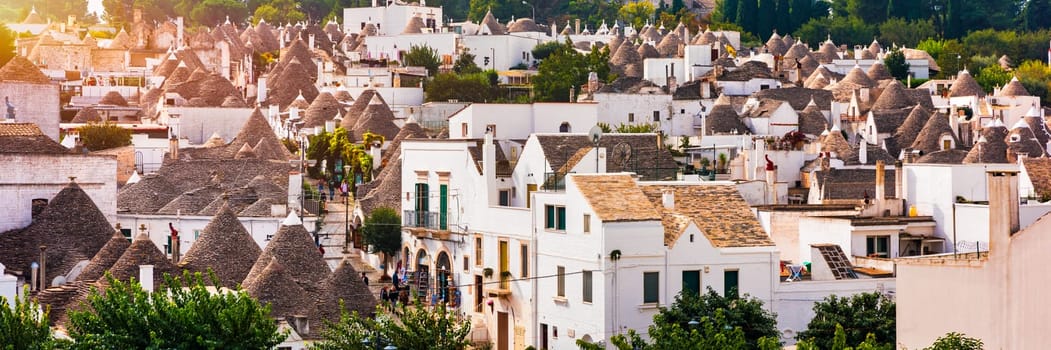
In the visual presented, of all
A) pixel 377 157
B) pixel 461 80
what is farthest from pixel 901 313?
pixel 461 80

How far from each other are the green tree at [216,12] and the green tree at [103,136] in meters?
76.2

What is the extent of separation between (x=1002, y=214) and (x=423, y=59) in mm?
68254

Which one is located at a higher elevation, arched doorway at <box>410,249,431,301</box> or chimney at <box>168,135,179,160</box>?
chimney at <box>168,135,179,160</box>

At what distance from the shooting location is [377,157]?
65750 mm

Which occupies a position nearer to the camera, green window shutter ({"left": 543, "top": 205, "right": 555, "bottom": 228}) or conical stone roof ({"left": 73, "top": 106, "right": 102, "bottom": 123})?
green window shutter ({"left": 543, "top": 205, "right": 555, "bottom": 228})

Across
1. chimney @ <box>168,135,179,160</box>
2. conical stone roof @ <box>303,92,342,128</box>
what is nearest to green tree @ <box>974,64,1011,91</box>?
conical stone roof @ <box>303,92,342,128</box>

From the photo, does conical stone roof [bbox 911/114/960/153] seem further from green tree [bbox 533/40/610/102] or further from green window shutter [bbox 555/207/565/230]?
green window shutter [bbox 555/207/565/230]

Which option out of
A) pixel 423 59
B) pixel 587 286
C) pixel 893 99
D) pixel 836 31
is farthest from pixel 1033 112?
pixel 587 286

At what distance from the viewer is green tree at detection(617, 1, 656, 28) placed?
13662 cm

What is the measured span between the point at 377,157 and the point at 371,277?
1526 centimetres

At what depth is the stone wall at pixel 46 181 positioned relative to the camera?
51156 millimetres

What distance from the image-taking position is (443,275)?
45.8 m

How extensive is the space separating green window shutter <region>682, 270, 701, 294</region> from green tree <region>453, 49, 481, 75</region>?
177ft

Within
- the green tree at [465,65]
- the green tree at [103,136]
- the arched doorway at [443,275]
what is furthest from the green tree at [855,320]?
the green tree at [465,65]
